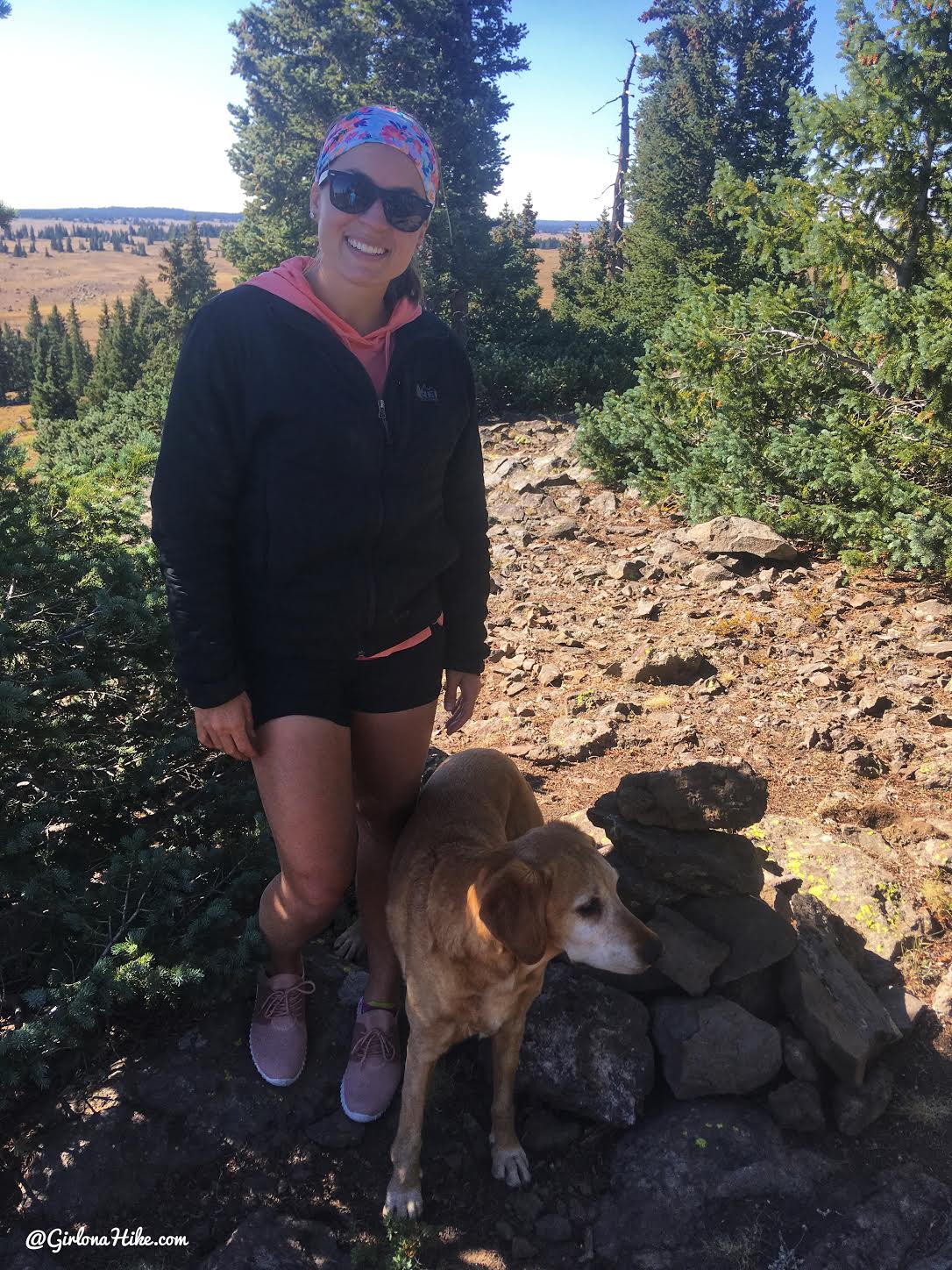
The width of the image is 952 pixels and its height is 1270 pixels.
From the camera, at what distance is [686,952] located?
10.5 ft

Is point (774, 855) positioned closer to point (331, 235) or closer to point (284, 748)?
point (284, 748)

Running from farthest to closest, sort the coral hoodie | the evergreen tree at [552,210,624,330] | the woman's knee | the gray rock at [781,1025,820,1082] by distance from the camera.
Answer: the evergreen tree at [552,210,624,330], the gray rock at [781,1025,820,1082], the woman's knee, the coral hoodie

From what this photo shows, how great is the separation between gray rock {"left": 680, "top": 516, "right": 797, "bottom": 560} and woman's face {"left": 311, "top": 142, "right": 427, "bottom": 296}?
239 inches

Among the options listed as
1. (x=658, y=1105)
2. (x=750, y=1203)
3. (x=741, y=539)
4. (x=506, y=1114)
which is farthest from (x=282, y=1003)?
(x=741, y=539)

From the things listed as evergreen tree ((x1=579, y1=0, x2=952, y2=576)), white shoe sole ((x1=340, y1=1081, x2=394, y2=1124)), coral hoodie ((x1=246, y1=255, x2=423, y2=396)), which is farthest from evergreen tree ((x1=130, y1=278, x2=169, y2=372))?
white shoe sole ((x1=340, y1=1081, x2=394, y2=1124))

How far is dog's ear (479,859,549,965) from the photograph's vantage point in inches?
91.2

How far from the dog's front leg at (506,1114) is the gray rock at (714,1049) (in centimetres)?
58

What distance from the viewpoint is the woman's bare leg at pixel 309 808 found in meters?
2.47

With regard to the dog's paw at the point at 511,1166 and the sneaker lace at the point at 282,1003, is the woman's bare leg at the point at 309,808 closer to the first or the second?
the sneaker lace at the point at 282,1003

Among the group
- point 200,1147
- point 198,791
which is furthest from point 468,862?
point 198,791

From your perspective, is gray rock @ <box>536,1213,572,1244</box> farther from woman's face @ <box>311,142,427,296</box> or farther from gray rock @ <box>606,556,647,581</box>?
gray rock @ <box>606,556,647,581</box>

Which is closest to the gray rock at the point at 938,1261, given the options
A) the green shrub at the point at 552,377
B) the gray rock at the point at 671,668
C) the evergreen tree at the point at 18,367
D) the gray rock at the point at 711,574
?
the gray rock at the point at 671,668

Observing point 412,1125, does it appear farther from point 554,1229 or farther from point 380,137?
point 380,137

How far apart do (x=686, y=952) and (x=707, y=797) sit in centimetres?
60
